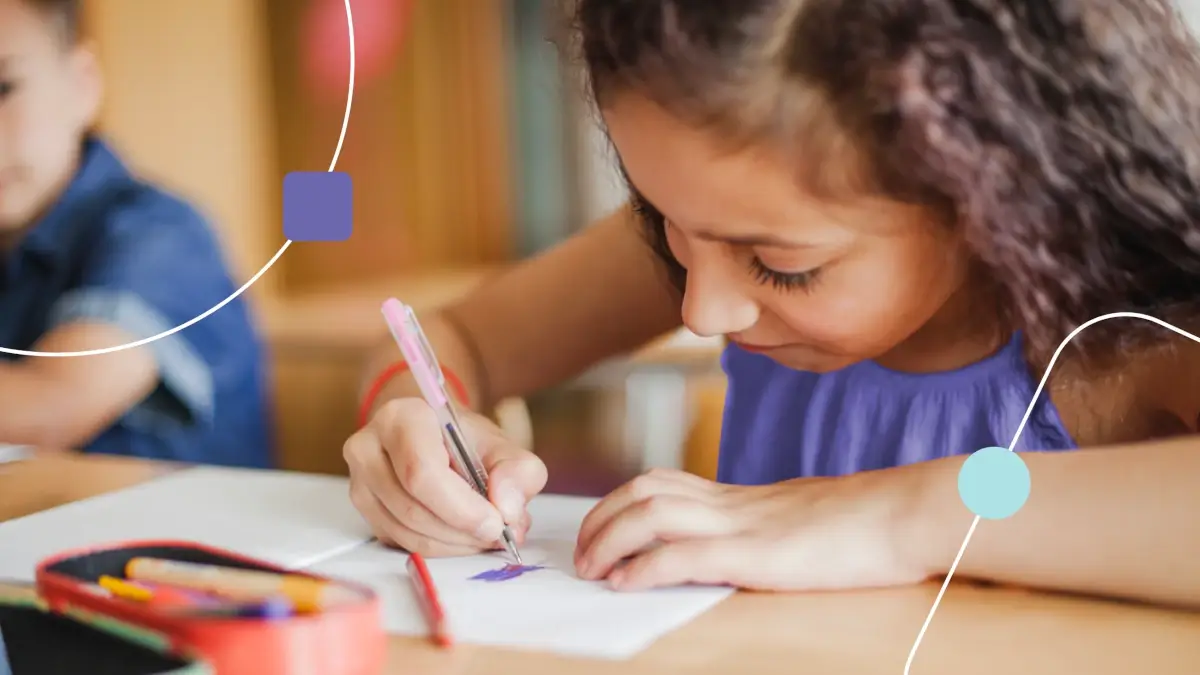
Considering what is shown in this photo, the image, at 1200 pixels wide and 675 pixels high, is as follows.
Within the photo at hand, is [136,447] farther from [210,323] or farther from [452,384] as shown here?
[452,384]

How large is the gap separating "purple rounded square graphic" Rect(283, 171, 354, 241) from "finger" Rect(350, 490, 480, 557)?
182mm

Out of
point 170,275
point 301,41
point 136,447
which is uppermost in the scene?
point 301,41

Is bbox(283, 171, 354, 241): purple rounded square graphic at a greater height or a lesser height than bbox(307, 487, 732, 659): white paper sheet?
greater

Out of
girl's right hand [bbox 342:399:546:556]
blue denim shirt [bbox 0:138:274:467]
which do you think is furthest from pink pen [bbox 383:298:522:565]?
blue denim shirt [bbox 0:138:274:467]

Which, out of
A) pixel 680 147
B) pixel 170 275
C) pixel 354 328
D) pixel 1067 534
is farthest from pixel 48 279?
pixel 1067 534

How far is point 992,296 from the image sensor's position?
491mm

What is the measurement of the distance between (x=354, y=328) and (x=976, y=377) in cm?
34

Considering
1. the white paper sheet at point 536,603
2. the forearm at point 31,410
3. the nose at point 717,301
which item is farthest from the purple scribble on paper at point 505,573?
the forearm at point 31,410

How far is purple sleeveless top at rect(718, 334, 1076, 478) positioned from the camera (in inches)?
20.2

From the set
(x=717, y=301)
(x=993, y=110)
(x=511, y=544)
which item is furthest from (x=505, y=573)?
(x=993, y=110)

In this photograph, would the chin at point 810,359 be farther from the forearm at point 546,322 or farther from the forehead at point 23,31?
the forehead at point 23,31

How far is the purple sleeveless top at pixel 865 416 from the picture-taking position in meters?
0.51

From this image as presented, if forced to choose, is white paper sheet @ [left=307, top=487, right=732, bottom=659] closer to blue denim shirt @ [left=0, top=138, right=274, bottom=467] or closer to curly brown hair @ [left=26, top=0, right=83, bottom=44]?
blue denim shirt @ [left=0, top=138, right=274, bottom=467]

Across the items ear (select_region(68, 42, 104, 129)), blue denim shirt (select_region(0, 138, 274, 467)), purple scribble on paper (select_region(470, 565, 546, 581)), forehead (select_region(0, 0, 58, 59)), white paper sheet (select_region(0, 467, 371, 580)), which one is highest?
forehead (select_region(0, 0, 58, 59))
